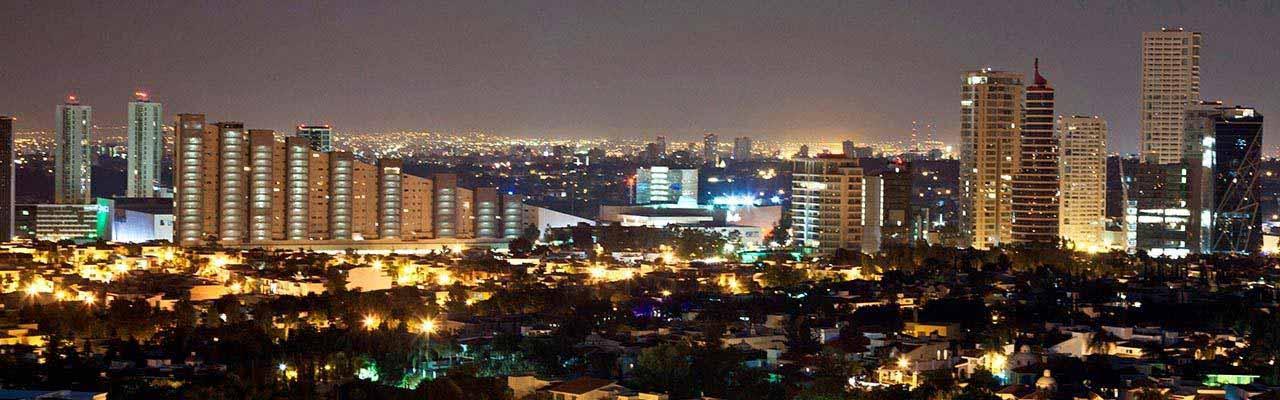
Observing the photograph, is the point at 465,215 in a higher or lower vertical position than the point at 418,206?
lower

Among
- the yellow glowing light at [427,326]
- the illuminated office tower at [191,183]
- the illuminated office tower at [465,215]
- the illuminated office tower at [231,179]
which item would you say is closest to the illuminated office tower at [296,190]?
the illuminated office tower at [231,179]

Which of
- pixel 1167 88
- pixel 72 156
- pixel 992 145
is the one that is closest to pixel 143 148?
pixel 72 156

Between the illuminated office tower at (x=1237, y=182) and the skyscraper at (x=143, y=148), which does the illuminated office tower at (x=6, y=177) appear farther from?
the illuminated office tower at (x=1237, y=182)

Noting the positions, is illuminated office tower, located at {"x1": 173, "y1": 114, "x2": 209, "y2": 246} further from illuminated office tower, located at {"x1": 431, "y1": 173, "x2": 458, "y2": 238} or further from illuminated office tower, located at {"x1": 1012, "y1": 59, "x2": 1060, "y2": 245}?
illuminated office tower, located at {"x1": 1012, "y1": 59, "x2": 1060, "y2": 245}

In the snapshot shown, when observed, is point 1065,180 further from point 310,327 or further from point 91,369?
point 91,369

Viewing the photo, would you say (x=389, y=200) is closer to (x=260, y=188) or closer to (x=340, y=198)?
(x=340, y=198)

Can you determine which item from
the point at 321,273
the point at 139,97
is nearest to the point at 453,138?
the point at 139,97

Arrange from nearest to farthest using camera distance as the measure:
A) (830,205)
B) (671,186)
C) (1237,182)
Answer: (830,205) → (1237,182) → (671,186)
